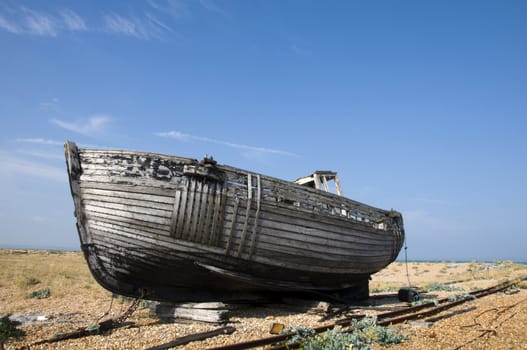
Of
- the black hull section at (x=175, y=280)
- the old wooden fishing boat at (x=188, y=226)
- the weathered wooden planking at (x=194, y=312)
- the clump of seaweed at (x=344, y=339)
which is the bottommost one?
the weathered wooden planking at (x=194, y=312)

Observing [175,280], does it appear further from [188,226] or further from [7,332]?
[7,332]

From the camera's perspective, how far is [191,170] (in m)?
8.76

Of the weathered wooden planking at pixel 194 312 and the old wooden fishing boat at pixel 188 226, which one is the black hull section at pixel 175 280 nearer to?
the old wooden fishing boat at pixel 188 226

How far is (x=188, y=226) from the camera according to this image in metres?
8.64

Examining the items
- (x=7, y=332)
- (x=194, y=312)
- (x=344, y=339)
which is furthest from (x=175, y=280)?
(x=344, y=339)

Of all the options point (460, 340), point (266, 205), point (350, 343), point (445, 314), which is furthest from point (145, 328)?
point (445, 314)

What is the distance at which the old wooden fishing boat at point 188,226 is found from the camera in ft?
28.1

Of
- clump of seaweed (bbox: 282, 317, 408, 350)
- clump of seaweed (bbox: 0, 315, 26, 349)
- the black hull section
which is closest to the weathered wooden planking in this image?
the black hull section

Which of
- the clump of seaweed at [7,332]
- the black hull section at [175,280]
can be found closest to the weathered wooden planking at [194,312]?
the black hull section at [175,280]

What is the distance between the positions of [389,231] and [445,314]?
4664mm

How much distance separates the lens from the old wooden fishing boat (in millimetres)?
8562

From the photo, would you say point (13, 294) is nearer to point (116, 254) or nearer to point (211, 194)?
point (116, 254)

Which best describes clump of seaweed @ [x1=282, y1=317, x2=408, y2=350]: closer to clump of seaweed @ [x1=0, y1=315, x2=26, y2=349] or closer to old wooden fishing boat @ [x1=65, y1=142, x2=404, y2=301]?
old wooden fishing boat @ [x1=65, y1=142, x2=404, y2=301]

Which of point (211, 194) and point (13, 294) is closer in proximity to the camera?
point (211, 194)
